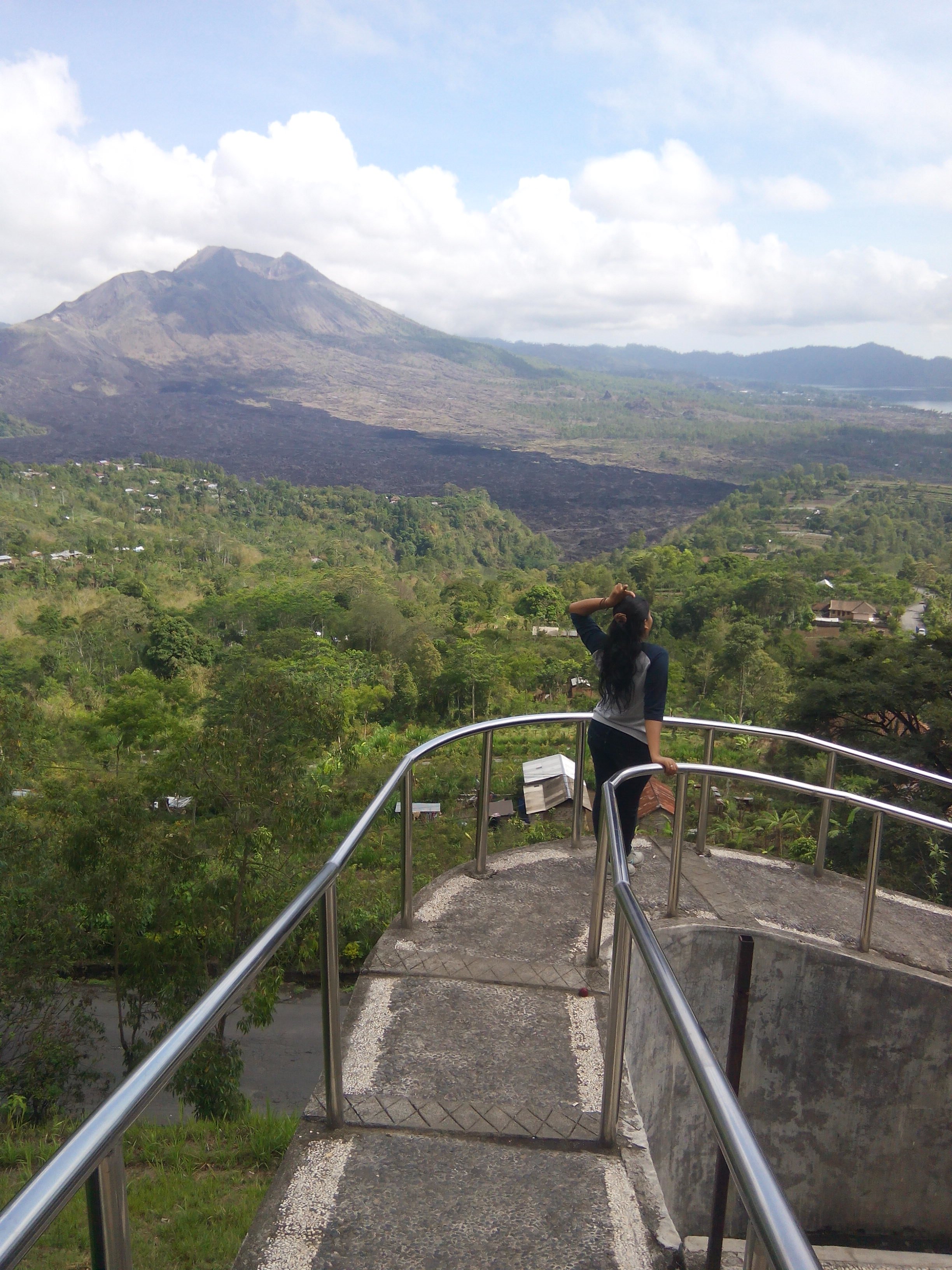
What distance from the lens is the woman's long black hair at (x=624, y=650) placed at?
11.1 ft

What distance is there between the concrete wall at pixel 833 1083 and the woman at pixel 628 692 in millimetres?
699

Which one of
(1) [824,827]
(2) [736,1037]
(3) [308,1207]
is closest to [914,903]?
(1) [824,827]

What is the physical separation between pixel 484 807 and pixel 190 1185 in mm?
1854

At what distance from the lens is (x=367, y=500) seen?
129125 millimetres

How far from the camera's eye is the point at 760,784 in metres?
3.48

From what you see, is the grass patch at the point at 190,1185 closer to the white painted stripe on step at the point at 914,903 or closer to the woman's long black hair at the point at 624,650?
the woman's long black hair at the point at 624,650

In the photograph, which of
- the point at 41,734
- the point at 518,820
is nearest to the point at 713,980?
the point at 518,820

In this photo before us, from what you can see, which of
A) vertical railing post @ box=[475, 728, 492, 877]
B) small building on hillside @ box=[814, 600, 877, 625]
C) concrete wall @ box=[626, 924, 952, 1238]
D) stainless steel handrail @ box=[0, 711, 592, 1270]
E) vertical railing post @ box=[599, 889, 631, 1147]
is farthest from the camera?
small building on hillside @ box=[814, 600, 877, 625]

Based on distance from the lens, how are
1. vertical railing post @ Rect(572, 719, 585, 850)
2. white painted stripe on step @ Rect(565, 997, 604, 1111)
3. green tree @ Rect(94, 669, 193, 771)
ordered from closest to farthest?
1. white painted stripe on step @ Rect(565, 997, 604, 1111)
2. vertical railing post @ Rect(572, 719, 585, 850)
3. green tree @ Rect(94, 669, 193, 771)

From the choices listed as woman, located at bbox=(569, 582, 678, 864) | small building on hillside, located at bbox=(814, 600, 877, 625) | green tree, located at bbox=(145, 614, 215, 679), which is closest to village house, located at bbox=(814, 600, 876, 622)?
small building on hillside, located at bbox=(814, 600, 877, 625)

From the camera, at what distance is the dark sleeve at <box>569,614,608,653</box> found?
139 inches

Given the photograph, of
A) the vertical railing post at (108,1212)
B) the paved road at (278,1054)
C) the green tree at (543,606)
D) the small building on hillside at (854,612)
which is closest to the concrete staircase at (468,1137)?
the vertical railing post at (108,1212)

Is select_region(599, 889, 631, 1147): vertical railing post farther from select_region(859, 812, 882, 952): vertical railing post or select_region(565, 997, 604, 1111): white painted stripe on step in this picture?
select_region(859, 812, 882, 952): vertical railing post

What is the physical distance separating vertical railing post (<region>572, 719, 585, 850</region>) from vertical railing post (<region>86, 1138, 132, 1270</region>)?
10.4 ft
